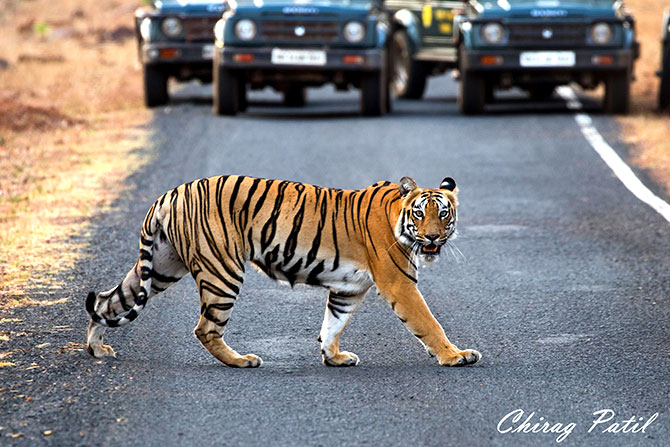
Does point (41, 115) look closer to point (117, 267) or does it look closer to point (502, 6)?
point (502, 6)

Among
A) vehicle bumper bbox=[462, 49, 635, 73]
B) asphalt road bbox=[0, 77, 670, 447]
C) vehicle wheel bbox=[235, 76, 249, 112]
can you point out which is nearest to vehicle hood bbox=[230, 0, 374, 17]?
vehicle wheel bbox=[235, 76, 249, 112]

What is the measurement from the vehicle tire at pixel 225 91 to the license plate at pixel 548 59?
12.6 ft

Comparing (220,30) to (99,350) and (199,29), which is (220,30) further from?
(99,350)

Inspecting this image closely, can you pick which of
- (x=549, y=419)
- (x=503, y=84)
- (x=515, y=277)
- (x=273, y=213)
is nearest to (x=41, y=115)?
(x=503, y=84)

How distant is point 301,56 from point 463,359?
10736 mm

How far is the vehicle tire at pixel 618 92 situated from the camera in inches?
658

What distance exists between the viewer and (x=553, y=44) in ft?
54.4

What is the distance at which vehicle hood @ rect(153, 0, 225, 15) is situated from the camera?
59.5ft

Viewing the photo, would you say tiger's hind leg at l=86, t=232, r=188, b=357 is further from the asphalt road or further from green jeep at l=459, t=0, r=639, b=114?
green jeep at l=459, t=0, r=639, b=114

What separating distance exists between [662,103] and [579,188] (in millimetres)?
6140

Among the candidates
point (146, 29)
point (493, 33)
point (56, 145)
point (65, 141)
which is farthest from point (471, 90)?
point (56, 145)

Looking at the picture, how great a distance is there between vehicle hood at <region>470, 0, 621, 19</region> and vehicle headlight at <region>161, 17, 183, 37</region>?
425cm

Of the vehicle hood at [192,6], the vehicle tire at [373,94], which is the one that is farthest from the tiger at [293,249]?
the vehicle hood at [192,6]

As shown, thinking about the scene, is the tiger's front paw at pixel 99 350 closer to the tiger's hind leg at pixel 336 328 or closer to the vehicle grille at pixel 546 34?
the tiger's hind leg at pixel 336 328
